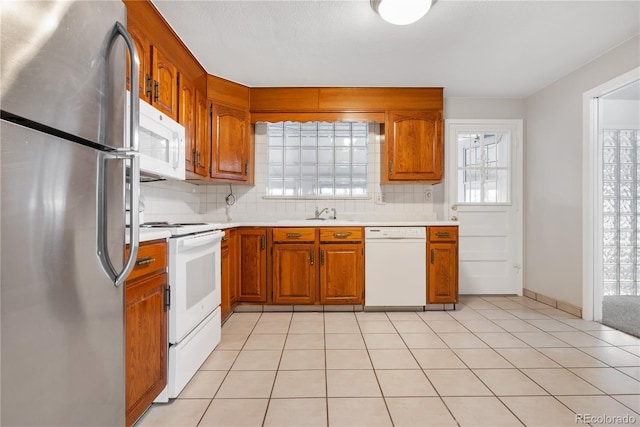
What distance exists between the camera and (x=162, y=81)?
7.85 ft

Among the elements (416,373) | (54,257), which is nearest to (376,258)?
(416,373)

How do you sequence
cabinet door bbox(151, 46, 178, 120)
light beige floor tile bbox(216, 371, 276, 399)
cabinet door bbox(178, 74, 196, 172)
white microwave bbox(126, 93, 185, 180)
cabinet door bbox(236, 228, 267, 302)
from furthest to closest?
cabinet door bbox(236, 228, 267, 302) < cabinet door bbox(178, 74, 196, 172) < cabinet door bbox(151, 46, 178, 120) < white microwave bbox(126, 93, 185, 180) < light beige floor tile bbox(216, 371, 276, 399)

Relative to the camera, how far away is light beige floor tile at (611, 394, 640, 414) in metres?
1.65

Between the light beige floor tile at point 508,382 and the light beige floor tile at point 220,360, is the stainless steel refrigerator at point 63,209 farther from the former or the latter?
the light beige floor tile at point 508,382

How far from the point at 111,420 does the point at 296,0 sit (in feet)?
7.45

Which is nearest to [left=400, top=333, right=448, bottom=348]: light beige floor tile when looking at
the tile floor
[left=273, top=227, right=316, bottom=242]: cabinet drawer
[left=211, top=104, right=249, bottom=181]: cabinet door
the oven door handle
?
the tile floor

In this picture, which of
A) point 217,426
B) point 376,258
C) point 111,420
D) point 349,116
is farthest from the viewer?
point 349,116

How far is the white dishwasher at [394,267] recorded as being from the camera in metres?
3.29

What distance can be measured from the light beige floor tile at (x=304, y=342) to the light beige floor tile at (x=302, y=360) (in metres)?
0.07

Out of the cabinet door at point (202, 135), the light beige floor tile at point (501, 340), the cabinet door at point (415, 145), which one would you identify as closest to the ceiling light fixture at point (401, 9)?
the cabinet door at point (415, 145)

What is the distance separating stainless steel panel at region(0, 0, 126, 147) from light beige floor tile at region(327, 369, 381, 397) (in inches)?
61.2

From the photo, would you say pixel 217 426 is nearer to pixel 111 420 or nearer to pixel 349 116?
pixel 111 420

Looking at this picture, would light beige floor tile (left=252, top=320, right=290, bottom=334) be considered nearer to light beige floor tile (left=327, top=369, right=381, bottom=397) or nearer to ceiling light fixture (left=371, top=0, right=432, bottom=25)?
light beige floor tile (left=327, top=369, right=381, bottom=397)

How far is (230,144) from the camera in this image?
11.1ft
